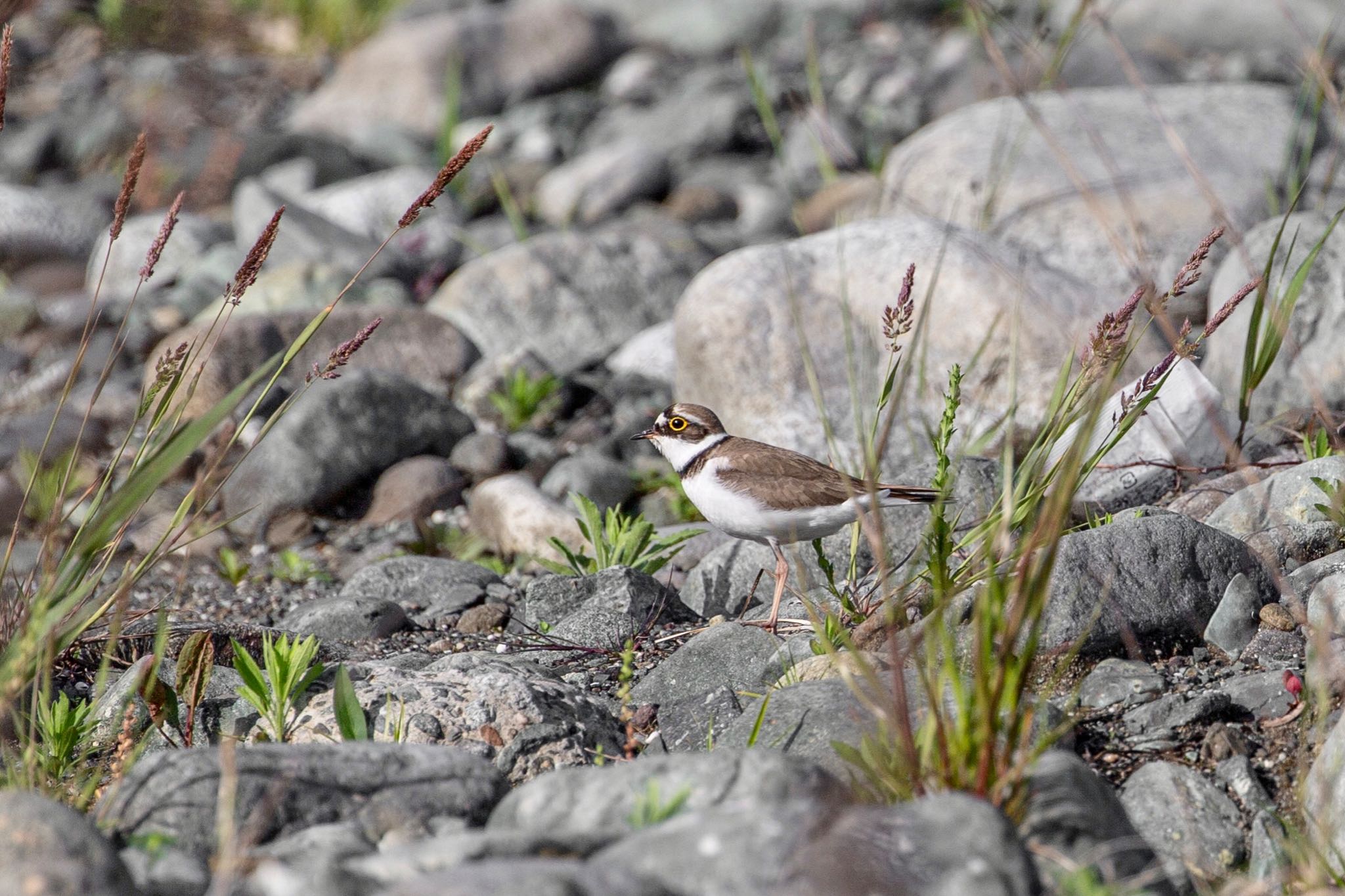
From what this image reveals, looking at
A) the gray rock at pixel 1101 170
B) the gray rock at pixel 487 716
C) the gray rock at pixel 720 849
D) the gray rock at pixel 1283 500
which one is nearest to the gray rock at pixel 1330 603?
the gray rock at pixel 1283 500

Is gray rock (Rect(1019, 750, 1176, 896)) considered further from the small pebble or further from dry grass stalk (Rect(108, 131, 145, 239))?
→ dry grass stalk (Rect(108, 131, 145, 239))

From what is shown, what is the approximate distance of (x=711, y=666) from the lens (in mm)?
4016

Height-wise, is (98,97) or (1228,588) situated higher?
(98,97)

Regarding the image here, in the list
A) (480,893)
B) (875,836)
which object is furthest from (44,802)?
(875,836)

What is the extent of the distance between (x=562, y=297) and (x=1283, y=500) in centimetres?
514

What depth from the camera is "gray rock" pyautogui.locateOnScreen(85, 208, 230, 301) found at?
963cm

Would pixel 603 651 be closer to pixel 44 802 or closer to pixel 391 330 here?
pixel 44 802

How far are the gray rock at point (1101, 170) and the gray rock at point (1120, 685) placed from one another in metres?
3.49

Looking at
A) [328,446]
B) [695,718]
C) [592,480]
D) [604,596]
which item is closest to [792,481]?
[604,596]

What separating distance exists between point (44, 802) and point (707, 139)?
31.6 feet

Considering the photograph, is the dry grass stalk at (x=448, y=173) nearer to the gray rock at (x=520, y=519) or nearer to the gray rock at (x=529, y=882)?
the gray rock at (x=529, y=882)

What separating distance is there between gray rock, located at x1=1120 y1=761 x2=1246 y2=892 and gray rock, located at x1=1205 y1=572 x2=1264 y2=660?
0.71m

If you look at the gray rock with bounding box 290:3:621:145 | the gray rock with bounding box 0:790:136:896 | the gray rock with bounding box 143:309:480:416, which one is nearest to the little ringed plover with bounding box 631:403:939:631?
the gray rock with bounding box 0:790:136:896

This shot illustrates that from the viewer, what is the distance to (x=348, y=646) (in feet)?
15.2
